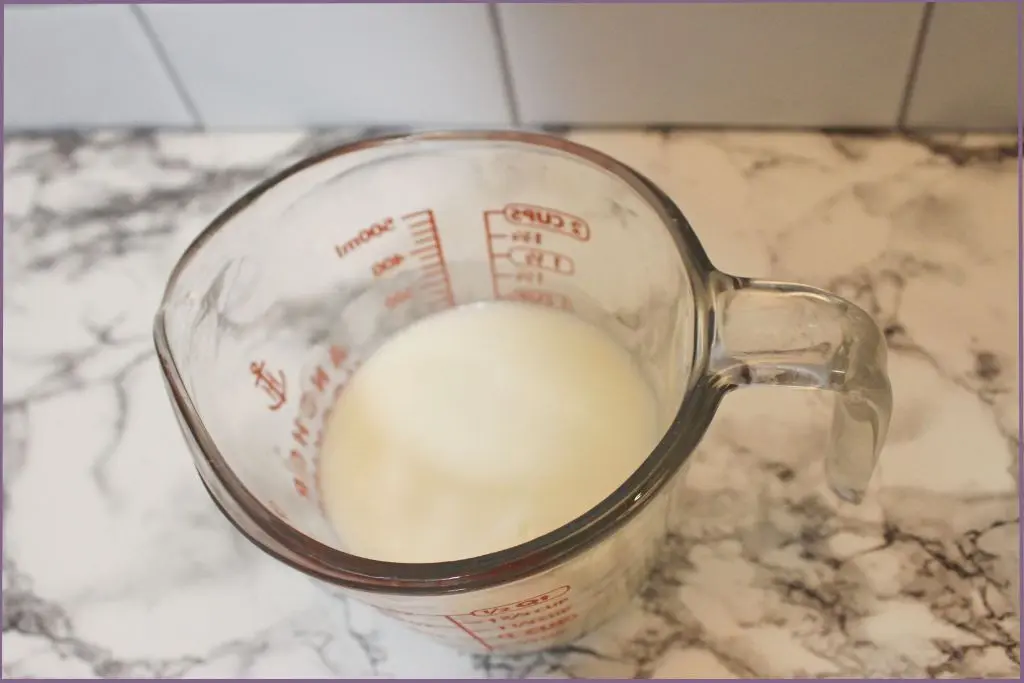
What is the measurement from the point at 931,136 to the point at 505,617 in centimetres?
39

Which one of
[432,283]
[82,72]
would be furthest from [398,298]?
[82,72]

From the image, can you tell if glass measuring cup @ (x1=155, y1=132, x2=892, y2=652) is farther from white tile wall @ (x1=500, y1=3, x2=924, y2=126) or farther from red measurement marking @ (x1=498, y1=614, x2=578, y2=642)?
white tile wall @ (x1=500, y1=3, x2=924, y2=126)

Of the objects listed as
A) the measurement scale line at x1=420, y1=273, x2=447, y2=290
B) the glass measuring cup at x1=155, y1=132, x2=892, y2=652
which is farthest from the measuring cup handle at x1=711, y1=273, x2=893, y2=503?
the measurement scale line at x1=420, y1=273, x2=447, y2=290

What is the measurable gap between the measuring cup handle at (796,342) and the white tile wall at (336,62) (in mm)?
273

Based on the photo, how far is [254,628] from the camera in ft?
1.82

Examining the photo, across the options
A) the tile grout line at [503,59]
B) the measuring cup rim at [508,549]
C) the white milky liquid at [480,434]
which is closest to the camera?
the measuring cup rim at [508,549]

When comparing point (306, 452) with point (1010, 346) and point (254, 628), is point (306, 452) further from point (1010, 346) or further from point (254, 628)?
point (1010, 346)

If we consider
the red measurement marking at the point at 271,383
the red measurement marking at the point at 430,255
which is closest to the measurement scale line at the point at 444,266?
the red measurement marking at the point at 430,255

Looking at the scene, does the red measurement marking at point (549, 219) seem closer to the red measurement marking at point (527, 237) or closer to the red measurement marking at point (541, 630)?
the red measurement marking at point (527, 237)

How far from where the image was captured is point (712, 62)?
0.62m

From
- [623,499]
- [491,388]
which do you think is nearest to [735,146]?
[491,388]

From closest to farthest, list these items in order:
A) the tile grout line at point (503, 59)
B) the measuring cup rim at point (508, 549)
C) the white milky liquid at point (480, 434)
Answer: the measuring cup rim at point (508, 549)
the white milky liquid at point (480, 434)
the tile grout line at point (503, 59)

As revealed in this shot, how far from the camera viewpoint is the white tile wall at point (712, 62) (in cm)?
59

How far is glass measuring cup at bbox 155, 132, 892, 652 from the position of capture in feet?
1.38
